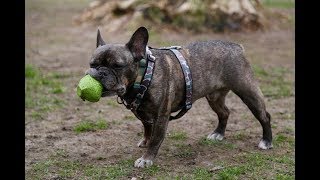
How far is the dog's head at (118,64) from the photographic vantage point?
5.11 m

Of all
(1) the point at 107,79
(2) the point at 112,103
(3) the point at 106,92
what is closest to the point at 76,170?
(3) the point at 106,92

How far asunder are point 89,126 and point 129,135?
605mm

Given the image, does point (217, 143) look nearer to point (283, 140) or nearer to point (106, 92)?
point (283, 140)

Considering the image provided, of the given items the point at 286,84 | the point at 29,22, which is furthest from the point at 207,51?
the point at 29,22

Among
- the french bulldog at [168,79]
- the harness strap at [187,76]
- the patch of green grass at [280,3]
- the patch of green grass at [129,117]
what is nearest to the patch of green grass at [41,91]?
the patch of green grass at [129,117]

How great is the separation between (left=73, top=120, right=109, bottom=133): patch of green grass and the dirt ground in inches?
1.4

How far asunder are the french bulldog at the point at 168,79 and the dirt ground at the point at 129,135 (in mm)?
269

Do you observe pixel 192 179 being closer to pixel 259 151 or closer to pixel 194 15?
pixel 259 151

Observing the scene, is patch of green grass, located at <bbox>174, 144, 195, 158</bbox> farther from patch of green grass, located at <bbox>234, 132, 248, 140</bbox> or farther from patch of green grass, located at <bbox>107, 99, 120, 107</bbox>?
patch of green grass, located at <bbox>107, 99, 120, 107</bbox>

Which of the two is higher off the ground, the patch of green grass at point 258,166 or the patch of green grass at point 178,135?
the patch of green grass at point 258,166

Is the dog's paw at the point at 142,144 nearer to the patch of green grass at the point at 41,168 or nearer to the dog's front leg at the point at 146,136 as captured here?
the dog's front leg at the point at 146,136

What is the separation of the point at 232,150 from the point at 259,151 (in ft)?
1.04

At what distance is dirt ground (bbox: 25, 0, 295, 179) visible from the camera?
5.60 metres

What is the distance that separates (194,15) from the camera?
551 inches
